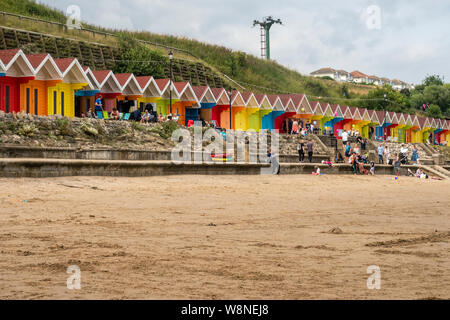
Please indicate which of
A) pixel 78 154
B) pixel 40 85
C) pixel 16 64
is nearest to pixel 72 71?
pixel 40 85

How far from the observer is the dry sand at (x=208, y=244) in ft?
18.1

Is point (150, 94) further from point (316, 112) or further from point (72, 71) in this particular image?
point (316, 112)

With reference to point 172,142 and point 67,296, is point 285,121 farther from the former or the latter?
point 67,296

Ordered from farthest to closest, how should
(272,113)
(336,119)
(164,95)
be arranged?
1. (336,119)
2. (272,113)
3. (164,95)

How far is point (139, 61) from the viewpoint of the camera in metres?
48.5

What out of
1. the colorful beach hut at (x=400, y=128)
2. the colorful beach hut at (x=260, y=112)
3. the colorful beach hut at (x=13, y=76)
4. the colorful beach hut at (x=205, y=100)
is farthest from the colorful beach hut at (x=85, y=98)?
the colorful beach hut at (x=400, y=128)

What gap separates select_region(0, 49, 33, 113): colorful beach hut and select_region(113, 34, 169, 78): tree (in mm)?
18559

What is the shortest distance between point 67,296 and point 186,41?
65739mm

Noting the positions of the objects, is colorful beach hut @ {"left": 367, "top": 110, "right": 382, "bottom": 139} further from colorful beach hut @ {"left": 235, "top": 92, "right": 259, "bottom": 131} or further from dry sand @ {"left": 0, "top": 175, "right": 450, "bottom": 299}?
dry sand @ {"left": 0, "top": 175, "right": 450, "bottom": 299}

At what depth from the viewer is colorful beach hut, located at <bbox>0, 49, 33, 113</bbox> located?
90.1 feet

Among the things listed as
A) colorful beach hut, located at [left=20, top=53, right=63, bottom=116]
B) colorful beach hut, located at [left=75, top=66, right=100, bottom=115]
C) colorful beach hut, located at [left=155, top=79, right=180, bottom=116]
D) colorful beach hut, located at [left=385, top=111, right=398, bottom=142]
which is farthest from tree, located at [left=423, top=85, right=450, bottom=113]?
colorful beach hut, located at [left=20, top=53, right=63, bottom=116]

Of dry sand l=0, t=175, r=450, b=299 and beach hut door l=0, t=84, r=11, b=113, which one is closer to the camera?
dry sand l=0, t=175, r=450, b=299

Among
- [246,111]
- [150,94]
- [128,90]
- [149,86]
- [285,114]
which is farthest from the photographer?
[285,114]

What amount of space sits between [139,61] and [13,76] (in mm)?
20791
